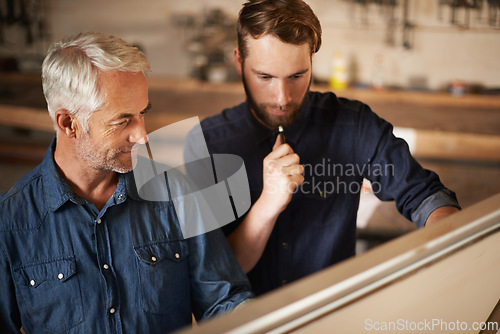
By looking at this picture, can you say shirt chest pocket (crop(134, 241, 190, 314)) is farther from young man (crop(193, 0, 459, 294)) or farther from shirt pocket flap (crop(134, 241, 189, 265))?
young man (crop(193, 0, 459, 294))

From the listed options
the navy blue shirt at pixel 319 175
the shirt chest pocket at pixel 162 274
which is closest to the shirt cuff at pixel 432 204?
the navy blue shirt at pixel 319 175

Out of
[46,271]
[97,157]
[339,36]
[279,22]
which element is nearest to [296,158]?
[279,22]

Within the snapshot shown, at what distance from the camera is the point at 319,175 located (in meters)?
1.21

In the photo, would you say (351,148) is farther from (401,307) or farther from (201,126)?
(401,307)

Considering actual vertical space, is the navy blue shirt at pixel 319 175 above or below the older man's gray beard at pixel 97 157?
below

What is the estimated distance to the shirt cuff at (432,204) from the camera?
1.01 m

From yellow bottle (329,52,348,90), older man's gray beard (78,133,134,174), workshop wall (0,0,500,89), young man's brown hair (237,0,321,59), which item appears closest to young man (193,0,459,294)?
young man's brown hair (237,0,321,59)

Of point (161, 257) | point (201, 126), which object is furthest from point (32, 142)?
point (161, 257)

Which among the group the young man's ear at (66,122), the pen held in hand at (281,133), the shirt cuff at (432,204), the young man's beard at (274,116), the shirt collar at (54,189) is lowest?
the shirt cuff at (432,204)

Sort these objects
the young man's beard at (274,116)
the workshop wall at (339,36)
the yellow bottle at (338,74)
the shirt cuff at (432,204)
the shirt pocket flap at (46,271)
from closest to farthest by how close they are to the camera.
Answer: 1. the shirt pocket flap at (46,271)
2. the shirt cuff at (432,204)
3. the young man's beard at (274,116)
4. the workshop wall at (339,36)
5. the yellow bottle at (338,74)

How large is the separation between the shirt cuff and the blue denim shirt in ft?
1.22

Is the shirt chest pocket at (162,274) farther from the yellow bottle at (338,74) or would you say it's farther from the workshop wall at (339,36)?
the yellow bottle at (338,74)

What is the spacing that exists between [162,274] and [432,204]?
54 centimetres

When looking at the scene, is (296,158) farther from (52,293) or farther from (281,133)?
(52,293)
